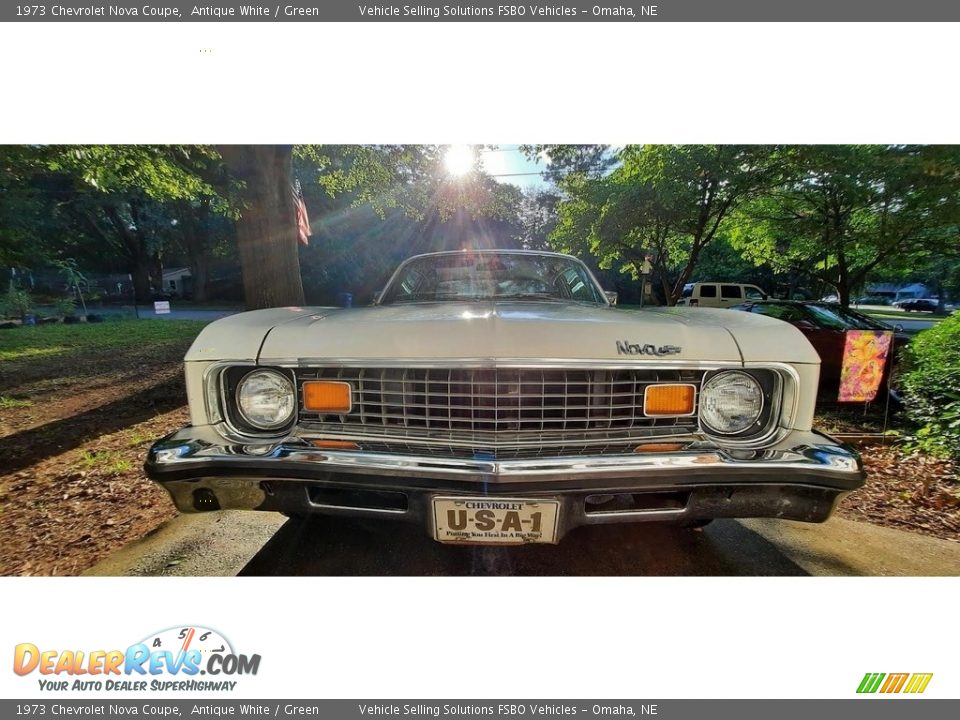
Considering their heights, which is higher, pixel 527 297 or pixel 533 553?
pixel 527 297

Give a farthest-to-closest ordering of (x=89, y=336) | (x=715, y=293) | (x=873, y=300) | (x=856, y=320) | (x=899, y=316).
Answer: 1. (x=715, y=293)
2. (x=89, y=336)
3. (x=873, y=300)
4. (x=899, y=316)
5. (x=856, y=320)

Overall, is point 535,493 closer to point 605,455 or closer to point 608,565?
point 605,455

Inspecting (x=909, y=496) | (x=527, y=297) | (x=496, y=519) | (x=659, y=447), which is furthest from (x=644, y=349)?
(x=909, y=496)

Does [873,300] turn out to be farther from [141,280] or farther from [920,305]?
[141,280]

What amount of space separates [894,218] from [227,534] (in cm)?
751

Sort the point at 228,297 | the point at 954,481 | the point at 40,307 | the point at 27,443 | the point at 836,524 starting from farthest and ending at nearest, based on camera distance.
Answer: the point at 228,297 → the point at 40,307 → the point at 27,443 → the point at 954,481 → the point at 836,524

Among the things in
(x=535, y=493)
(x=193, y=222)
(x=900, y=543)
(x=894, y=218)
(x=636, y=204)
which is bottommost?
(x=900, y=543)

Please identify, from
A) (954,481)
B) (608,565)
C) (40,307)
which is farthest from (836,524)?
(40,307)

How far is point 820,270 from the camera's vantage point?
5.79m

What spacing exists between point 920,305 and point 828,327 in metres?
1.43

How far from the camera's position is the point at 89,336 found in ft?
19.8

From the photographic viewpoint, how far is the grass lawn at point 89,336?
4775mm

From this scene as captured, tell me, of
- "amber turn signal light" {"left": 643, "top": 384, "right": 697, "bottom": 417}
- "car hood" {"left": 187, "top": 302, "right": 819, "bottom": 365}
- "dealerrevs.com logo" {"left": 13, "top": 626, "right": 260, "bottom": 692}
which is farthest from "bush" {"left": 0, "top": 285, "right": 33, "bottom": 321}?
"amber turn signal light" {"left": 643, "top": 384, "right": 697, "bottom": 417}

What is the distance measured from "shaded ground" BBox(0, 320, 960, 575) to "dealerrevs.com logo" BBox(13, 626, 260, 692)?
1.18 feet
